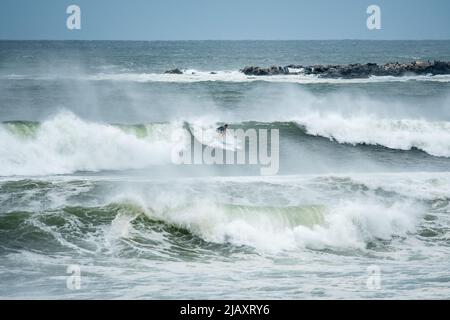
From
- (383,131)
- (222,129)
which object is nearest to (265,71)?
(383,131)

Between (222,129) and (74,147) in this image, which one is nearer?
(74,147)

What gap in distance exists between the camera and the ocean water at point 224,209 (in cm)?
953

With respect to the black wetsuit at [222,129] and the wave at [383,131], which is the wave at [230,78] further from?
the black wetsuit at [222,129]

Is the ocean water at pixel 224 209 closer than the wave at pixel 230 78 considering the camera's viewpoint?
Yes

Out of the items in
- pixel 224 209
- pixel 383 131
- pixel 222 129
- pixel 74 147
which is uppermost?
pixel 222 129

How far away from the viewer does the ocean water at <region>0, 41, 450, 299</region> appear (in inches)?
375

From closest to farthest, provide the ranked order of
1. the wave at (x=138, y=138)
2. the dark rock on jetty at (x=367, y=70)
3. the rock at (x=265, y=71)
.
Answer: the wave at (x=138, y=138) < the dark rock on jetty at (x=367, y=70) < the rock at (x=265, y=71)

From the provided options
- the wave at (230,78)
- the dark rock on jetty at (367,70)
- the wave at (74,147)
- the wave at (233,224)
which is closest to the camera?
Result: the wave at (233,224)

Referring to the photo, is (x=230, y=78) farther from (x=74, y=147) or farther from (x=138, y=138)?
(x=74, y=147)

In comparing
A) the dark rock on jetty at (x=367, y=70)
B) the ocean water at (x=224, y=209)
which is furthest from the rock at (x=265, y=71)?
the ocean water at (x=224, y=209)

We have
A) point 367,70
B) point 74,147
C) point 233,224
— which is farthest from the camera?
point 367,70

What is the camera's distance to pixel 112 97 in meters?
34.3

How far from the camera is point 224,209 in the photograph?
13.3m

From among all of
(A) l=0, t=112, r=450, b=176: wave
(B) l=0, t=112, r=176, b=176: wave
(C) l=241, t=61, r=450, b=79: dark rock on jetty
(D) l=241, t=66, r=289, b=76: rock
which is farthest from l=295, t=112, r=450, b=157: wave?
(D) l=241, t=66, r=289, b=76: rock
